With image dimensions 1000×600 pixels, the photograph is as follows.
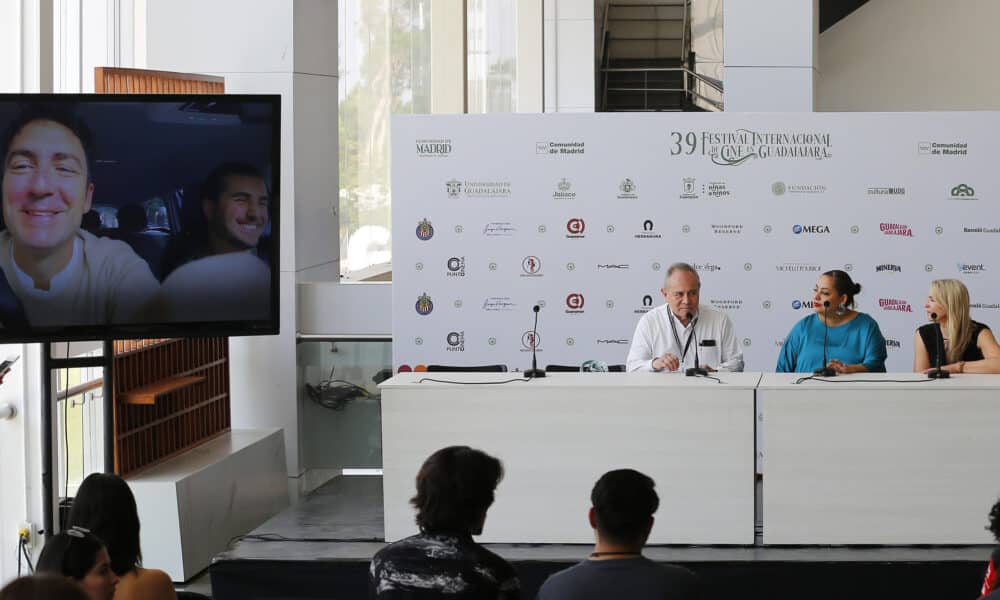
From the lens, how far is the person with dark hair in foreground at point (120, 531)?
330 centimetres

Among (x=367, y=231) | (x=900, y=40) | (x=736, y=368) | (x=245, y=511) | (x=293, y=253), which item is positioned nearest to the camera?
(x=736, y=368)

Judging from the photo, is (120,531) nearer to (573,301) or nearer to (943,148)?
(573,301)

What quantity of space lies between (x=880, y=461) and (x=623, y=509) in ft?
8.30

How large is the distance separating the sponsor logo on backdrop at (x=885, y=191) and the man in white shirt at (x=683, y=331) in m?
2.08

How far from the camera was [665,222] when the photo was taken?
27.0 ft

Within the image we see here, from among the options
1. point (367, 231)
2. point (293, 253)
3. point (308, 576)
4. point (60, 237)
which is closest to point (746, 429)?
point (308, 576)

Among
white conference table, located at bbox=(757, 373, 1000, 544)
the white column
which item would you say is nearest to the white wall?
the white column

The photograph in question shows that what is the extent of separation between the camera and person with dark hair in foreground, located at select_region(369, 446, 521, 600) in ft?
9.97

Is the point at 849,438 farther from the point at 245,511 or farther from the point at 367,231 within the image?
the point at 367,231

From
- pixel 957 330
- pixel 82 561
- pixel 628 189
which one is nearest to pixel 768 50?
pixel 628 189

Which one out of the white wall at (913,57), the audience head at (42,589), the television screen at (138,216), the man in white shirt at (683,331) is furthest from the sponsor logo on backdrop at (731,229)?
the white wall at (913,57)

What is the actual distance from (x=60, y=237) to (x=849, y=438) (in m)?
3.49

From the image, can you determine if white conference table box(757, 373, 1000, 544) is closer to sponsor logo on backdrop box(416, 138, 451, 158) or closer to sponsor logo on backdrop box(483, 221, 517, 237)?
sponsor logo on backdrop box(483, 221, 517, 237)

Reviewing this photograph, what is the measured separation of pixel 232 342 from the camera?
8500mm
